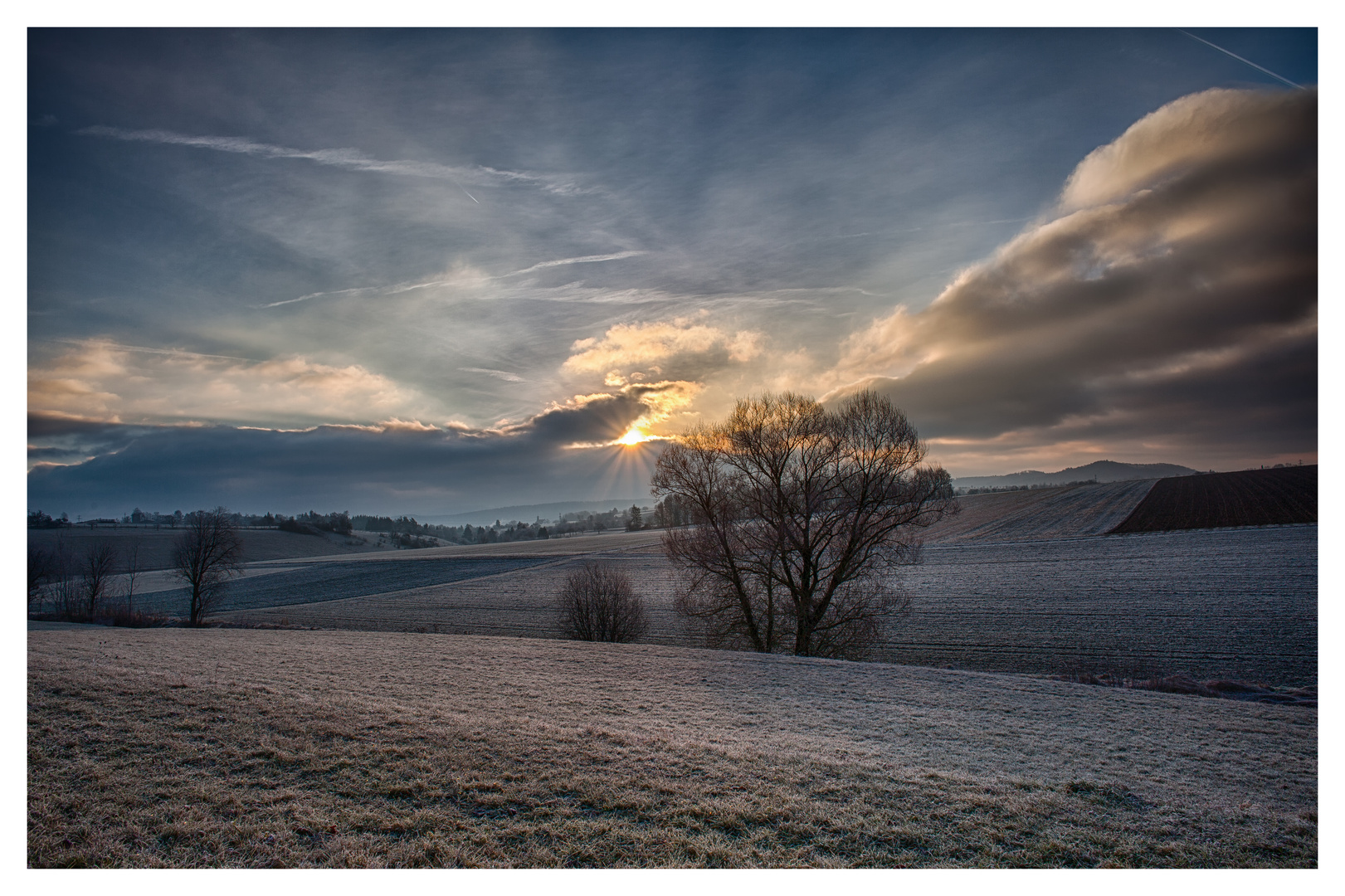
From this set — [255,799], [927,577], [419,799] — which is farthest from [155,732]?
[927,577]

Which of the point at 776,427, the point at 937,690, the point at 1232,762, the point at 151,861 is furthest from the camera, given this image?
the point at 776,427

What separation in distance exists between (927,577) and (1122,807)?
38.0 m

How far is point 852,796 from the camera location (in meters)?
6.21

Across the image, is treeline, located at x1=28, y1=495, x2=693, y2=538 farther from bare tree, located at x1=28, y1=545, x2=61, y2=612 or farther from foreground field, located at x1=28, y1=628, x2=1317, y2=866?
foreground field, located at x1=28, y1=628, x2=1317, y2=866

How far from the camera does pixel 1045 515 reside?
66.6m

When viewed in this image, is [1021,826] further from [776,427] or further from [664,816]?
[776,427]

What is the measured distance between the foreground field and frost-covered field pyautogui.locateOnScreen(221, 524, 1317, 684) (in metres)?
11.7

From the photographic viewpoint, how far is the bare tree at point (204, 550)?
41250mm

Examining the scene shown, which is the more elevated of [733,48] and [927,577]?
[733,48]

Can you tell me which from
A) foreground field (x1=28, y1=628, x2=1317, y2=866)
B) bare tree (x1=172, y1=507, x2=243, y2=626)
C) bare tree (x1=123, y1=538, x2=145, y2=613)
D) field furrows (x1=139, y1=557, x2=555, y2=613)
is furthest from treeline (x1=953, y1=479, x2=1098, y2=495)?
bare tree (x1=123, y1=538, x2=145, y2=613)

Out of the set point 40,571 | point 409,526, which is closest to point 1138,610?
point 40,571

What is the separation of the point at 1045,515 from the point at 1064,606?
144ft

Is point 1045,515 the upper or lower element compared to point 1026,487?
lower

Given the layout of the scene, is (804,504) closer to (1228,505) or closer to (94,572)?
(1228,505)
